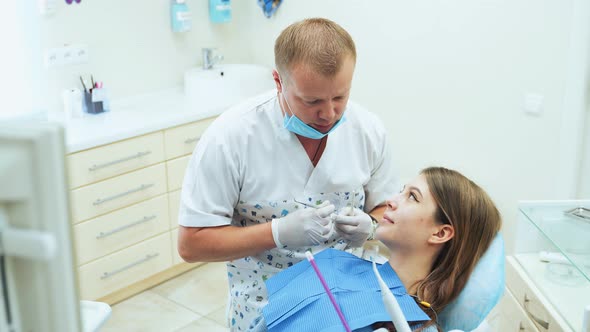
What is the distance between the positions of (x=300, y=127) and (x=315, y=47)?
8.7 inches

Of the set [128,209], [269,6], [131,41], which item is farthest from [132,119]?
[269,6]

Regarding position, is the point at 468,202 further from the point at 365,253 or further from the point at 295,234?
the point at 295,234

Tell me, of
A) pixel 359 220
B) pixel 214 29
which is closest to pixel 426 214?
pixel 359 220

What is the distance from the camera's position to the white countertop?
277 cm

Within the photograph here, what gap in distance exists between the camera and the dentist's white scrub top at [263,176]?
62.4 inches

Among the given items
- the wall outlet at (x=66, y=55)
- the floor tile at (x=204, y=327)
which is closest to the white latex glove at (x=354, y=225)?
the floor tile at (x=204, y=327)

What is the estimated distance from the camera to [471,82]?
2.97 metres

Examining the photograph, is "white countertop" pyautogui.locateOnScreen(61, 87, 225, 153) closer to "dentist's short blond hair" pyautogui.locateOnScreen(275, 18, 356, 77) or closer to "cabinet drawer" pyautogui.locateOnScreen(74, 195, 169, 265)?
"cabinet drawer" pyautogui.locateOnScreen(74, 195, 169, 265)

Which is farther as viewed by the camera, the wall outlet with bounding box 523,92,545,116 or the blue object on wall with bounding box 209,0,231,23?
the blue object on wall with bounding box 209,0,231,23

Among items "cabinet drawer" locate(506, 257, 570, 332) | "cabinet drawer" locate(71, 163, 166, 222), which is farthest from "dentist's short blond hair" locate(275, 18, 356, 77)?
"cabinet drawer" locate(71, 163, 166, 222)

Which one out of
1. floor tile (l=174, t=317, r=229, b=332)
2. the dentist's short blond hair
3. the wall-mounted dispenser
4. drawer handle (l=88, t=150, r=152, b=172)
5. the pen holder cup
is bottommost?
floor tile (l=174, t=317, r=229, b=332)

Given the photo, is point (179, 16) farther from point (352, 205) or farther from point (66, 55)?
point (352, 205)

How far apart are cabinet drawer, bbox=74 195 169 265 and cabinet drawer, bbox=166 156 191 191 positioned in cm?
7

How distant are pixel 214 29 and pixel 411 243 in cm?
234
